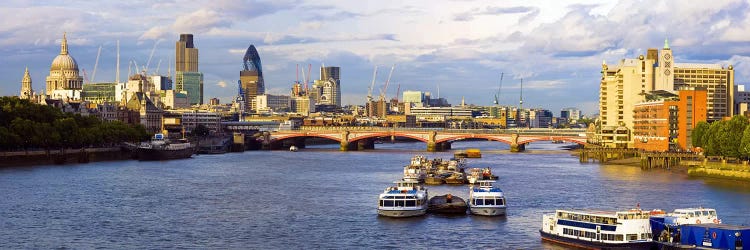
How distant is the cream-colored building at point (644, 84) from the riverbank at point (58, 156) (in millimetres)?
59153

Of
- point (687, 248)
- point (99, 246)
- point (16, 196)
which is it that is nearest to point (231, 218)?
point (99, 246)

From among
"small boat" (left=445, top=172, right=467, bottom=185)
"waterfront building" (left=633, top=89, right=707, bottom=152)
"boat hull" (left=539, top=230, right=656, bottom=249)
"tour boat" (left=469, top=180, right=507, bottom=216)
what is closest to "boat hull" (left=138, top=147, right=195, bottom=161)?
"small boat" (left=445, top=172, right=467, bottom=185)

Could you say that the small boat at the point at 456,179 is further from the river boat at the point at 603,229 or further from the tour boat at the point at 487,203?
the river boat at the point at 603,229

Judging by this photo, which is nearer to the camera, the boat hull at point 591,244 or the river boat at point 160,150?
the boat hull at point 591,244

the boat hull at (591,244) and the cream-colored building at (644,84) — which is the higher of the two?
the cream-colored building at (644,84)

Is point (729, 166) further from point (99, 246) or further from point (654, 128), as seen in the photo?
point (99, 246)

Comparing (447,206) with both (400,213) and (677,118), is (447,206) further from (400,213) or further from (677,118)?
(677,118)

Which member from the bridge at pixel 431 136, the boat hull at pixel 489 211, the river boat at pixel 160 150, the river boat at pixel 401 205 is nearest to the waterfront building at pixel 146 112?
the bridge at pixel 431 136

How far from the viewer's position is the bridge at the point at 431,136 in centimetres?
14225

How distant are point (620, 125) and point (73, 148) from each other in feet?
218

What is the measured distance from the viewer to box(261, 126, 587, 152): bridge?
142250mm

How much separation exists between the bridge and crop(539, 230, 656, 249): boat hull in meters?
94.6

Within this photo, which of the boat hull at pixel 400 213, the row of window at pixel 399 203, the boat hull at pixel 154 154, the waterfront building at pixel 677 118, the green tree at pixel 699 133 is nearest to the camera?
the boat hull at pixel 400 213

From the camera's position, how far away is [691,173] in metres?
85.9
